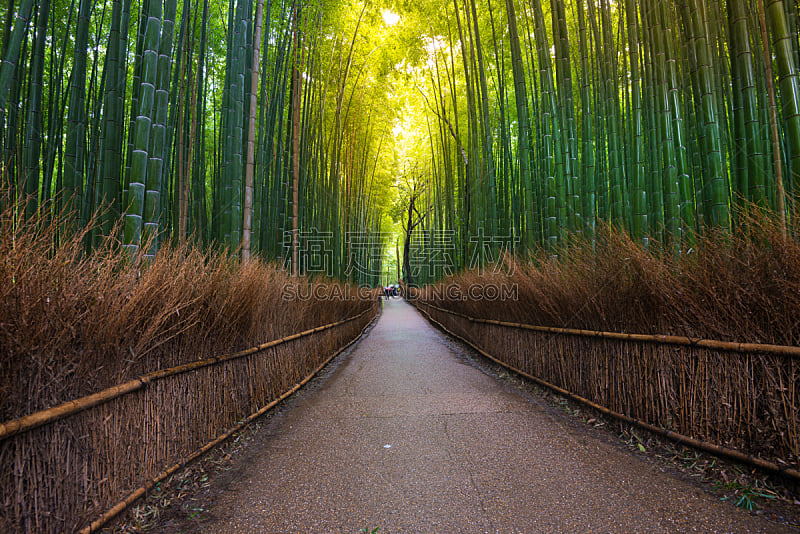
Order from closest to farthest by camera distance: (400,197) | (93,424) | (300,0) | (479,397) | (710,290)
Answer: (93,424) < (710,290) < (479,397) < (300,0) < (400,197)

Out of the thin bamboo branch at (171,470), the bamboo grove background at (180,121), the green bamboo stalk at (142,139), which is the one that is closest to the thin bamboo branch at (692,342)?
the thin bamboo branch at (171,470)

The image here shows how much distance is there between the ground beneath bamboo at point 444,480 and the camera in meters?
1.49

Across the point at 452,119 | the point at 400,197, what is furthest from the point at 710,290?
the point at 400,197

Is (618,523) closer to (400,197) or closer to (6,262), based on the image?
(6,262)

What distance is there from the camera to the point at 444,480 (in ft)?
5.98

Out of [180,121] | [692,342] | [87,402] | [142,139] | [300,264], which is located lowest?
[87,402]

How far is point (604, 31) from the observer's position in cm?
370

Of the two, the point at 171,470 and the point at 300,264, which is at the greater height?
the point at 300,264

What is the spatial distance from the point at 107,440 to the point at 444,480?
127 cm

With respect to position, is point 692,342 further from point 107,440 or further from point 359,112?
point 359,112

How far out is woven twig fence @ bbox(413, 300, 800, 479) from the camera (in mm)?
1573

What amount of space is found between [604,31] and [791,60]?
1.99 meters

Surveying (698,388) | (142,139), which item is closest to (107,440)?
(142,139)

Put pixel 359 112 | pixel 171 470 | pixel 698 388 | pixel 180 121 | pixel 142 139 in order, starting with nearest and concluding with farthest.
Result: 1. pixel 171 470
2. pixel 698 388
3. pixel 142 139
4. pixel 180 121
5. pixel 359 112
